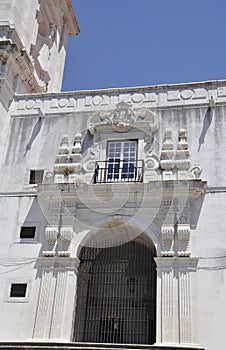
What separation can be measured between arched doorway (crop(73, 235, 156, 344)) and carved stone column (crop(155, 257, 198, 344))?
1262mm

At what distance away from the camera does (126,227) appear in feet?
47.8

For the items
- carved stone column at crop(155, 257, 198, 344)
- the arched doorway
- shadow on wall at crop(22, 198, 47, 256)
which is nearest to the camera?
carved stone column at crop(155, 257, 198, 344)

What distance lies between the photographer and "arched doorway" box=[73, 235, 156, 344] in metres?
14.2

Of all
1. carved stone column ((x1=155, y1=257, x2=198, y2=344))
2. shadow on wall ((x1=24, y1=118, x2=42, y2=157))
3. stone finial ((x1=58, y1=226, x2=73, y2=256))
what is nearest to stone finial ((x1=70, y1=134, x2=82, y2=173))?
shadow on wall ((x1=24, y1=118, x2=42, y2=157))

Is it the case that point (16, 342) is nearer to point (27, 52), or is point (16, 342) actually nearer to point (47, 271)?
point (47, 271)

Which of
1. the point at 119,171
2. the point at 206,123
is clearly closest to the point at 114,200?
the point at 119,171

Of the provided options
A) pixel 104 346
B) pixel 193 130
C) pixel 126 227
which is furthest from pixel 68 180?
pixel 104 346

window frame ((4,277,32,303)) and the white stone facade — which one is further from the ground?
the white stone facade

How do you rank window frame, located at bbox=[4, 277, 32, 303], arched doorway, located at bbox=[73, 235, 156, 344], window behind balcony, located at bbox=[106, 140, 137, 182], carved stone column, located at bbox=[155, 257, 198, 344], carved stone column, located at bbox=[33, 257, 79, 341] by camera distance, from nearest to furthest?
carved stone column, located at bbox=[155, 257, 198, 344] < carved stone column, located at bbox=[33, 257, 79, 341] < window frame, located at bbox=[4, 277, 32, 303] < arched doorway, located at bbox=[73, 235, 156, 344] < window behind balcony, located at bbox=[106, 140, 137, 182]

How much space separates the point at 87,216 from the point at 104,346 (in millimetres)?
3805

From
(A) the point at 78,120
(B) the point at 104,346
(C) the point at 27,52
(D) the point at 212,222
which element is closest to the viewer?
(B) the point at 104,346

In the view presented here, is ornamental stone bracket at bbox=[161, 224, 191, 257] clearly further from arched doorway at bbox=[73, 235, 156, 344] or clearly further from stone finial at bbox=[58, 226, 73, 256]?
stone finial at bbox=[58, 226, 73, 256]

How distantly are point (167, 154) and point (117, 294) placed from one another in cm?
435

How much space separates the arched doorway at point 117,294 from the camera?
46.7 ft
